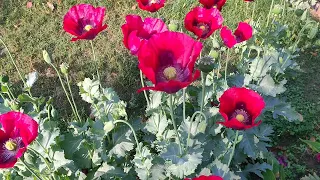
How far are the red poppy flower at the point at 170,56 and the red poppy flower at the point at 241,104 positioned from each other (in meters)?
0.25

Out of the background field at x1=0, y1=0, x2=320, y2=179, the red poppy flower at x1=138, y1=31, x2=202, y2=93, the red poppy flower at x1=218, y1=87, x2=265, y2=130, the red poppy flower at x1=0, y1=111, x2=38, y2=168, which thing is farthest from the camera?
the background field at x1=0, y1=0, x2=320, y2=179

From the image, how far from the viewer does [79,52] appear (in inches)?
137

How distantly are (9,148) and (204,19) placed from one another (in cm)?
117

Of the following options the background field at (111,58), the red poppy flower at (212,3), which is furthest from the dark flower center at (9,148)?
the background field at (111,58)

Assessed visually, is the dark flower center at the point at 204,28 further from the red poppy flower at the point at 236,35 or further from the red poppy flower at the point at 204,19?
the red poppy flower at the point at 236,35

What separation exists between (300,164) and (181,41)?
1.60 m

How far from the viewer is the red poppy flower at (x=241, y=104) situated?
1.62 meters

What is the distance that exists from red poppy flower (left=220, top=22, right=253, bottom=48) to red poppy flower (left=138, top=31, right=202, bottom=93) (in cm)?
71

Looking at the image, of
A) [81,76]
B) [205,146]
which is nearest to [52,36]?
[81,76]

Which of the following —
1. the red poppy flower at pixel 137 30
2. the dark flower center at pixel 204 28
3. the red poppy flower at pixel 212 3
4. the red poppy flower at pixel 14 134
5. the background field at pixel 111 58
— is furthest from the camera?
the background field at pixel 111 58

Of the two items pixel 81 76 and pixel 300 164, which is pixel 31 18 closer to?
pixel 81 76

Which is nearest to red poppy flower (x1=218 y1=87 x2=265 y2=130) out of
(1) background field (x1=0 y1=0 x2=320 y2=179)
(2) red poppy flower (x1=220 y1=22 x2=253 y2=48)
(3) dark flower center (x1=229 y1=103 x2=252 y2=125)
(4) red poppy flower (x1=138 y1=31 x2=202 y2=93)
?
(3) dark flower center (x1=229 y1=103 x2=252 y2=125)

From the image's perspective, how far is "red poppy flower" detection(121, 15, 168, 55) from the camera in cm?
172

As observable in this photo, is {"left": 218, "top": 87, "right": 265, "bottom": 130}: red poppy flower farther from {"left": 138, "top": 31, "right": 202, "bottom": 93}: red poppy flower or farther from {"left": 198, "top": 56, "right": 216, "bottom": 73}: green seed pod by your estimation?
{"left": 138, "top": 31, "right": 202, "bottom": 93}: red poppy flower
